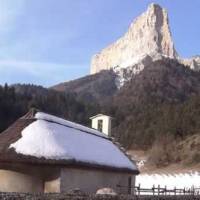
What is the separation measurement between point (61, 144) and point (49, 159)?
139 cm

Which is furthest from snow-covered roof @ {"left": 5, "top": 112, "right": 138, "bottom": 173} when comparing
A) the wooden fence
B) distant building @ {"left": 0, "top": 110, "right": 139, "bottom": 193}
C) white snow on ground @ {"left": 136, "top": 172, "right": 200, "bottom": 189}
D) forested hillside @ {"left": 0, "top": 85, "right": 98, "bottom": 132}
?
forested hillside @ {"left": 0, "top": 85, "right": 98, "bottom": 132}

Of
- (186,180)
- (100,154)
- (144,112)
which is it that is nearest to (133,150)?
(144,112)

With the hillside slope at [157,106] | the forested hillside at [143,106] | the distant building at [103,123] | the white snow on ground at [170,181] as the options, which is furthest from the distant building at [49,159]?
the hillside slope at [157,106]

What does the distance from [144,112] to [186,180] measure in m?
55.1

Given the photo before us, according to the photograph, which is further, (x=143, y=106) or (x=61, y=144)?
(x=143, y=106)

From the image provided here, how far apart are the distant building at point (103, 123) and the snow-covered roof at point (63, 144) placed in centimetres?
631

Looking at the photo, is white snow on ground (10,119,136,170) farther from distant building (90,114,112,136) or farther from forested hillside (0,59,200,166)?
forested hillside (0,59,200,166)

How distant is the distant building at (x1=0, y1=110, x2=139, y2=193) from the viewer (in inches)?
738

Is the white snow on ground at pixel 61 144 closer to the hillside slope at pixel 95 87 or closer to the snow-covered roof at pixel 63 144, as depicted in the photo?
the snow-covered roof at pixel 63 144

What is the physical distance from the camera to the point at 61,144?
19.8 m

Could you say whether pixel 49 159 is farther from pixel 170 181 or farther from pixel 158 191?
pixel 170 181

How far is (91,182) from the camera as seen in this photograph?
21016 mm

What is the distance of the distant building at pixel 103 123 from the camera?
3134 centimetres

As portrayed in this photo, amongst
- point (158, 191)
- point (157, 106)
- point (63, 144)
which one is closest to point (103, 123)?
point (158, 191)
